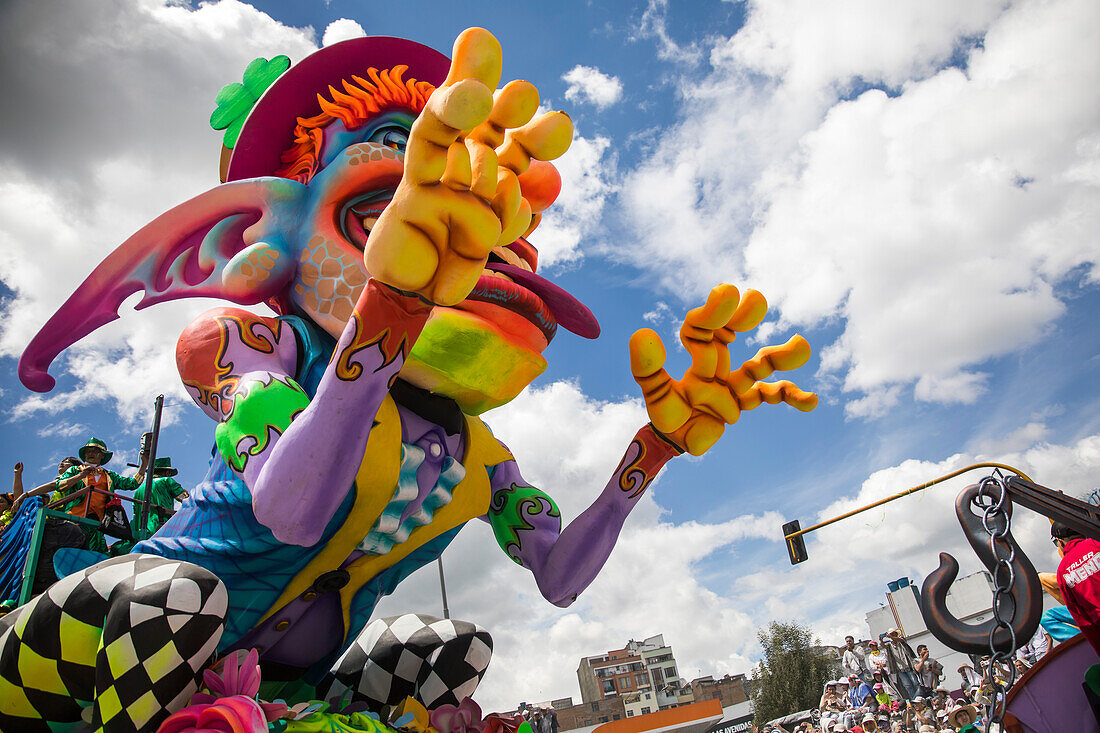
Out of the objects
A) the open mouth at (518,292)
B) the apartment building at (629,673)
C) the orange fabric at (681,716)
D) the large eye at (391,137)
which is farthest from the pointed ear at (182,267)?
the apartment building at (629,673)

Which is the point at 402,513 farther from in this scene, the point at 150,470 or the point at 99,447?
the point at 99,447

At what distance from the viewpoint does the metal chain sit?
1532 mm

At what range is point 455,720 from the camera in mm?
2064

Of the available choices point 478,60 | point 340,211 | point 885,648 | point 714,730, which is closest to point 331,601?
point 340,211

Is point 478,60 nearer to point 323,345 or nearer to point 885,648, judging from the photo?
point 323,345

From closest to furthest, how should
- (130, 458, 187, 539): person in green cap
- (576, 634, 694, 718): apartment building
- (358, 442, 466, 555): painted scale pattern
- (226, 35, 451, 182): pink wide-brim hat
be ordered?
(358, 442, 466, 555): painted scale pattern → (226, 35, 451, 182): pink wide-brim hat → (130, 458, 187, 539): person in green cap → (576, 634, 694, 718): apartment building

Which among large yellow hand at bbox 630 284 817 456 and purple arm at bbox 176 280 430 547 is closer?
purple arm at bbox 176 280 430 547

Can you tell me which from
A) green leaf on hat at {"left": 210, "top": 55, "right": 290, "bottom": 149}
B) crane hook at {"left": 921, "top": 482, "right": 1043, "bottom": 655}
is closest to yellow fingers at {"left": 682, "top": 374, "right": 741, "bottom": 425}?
crane hook at {"left": 921, "top": 482, "right": 1043, "bottom": 655}

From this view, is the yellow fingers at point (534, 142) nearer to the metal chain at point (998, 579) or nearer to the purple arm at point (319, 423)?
the purple arm at point (319, 423)

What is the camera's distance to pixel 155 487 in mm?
3354

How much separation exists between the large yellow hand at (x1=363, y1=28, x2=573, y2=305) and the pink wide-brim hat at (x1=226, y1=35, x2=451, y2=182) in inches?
48.8

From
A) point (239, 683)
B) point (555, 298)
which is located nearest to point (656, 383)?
point (555, 298)

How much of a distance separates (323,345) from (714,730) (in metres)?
20.4

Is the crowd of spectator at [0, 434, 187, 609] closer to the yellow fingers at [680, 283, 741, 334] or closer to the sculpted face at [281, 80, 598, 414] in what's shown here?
the sculpted face at [281, 80, 598, 414]
